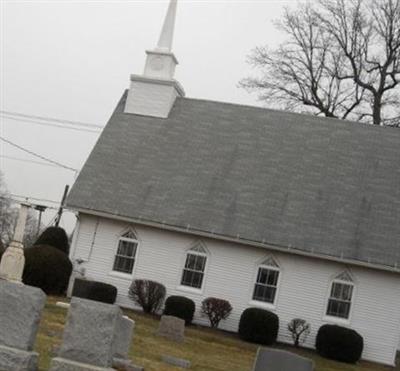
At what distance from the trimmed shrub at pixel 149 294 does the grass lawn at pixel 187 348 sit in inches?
20.9

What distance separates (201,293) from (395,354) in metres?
6.36

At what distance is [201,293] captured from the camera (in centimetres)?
2511

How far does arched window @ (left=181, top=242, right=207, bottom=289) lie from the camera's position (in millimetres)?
25328

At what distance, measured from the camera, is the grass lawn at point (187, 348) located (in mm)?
13203

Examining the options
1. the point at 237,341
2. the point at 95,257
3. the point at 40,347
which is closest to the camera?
the point at 40,347

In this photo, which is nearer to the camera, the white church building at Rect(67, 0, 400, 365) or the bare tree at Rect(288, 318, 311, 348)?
the bare tree at Rect(288, 318, 311, 348)

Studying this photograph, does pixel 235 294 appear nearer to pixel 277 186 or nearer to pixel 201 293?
pixel 201 293

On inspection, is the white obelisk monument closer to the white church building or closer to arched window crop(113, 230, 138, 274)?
the white church building

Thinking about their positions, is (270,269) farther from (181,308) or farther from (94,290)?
(94,290)

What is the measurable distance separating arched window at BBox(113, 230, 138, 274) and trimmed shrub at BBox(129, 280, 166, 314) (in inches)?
42.9

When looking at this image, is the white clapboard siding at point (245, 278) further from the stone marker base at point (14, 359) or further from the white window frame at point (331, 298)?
the stone marker base at point (14, 359)

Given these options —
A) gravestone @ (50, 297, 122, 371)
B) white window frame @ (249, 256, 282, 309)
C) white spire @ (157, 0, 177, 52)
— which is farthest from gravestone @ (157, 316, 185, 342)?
white spire @ (157, 0, 177, 52)

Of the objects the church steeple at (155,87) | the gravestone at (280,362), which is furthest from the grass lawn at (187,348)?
the church steeple at (155,87)

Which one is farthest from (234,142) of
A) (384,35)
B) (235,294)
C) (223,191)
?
(384,35)
